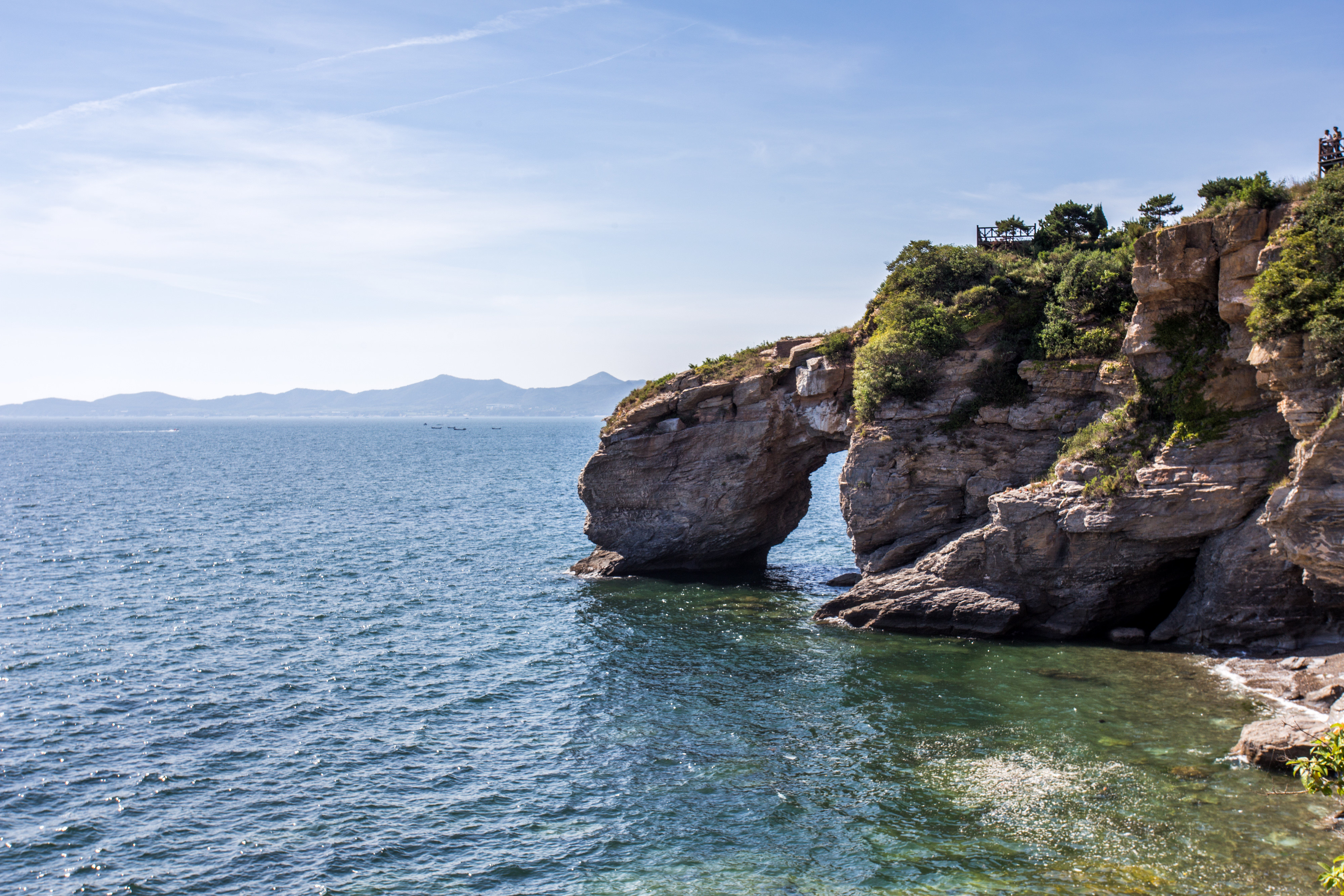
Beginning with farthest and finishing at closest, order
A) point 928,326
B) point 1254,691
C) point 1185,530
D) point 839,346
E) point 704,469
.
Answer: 1. point 704,469
2. point 839,346
3. point 928,326
4. point 1185,530
5. point 1254,691

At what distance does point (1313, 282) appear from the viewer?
26.0 metres

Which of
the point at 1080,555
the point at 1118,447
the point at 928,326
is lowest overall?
the point at 1080,555

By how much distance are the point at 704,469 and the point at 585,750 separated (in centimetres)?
2387

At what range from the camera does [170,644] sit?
36.2 m

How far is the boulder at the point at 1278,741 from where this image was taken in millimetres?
21812

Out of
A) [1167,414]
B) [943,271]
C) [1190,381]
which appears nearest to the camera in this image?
[1190,381]

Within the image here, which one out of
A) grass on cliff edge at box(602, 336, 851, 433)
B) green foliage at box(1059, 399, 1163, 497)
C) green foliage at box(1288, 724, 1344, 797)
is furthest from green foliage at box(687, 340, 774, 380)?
green foliage at box(1288, 724, 1344, 797)

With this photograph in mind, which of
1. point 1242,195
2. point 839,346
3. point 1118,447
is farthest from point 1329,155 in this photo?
point 839,346

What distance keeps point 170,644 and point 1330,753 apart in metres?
39.4

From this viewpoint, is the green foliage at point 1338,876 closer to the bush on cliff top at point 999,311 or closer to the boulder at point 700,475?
the bush on cliff top at point 999,311

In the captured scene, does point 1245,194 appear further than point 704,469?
No

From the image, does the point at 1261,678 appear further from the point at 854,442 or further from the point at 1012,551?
the point at 854,442

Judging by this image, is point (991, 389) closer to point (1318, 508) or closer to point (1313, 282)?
point (1313, 282)

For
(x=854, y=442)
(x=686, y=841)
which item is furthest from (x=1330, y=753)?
(x=854, y=442)
